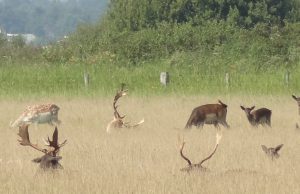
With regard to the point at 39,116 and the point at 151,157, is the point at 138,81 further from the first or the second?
the point at 151,157

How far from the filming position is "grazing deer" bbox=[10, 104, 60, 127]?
59.8 ft

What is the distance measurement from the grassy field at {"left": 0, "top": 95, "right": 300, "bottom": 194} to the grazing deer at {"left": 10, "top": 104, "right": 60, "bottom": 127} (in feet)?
0.67

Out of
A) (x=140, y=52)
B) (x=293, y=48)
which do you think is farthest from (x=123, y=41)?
(x=293, y=48)

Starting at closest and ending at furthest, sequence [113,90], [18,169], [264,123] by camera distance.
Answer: [18,169], [264,123], [113,90]

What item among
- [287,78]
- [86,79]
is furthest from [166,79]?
[287,78]

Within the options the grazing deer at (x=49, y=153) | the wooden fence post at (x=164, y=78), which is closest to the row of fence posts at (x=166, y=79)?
the wooden fence post at (x=164, y=78)

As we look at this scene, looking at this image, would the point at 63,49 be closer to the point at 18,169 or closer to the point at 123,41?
the point at 123,41

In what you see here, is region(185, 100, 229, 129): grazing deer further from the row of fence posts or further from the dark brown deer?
the row of fence posts

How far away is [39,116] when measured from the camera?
18.5 meters

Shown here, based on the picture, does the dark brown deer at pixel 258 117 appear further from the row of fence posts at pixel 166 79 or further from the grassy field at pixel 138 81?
the row of fence posts at pixel 166 79

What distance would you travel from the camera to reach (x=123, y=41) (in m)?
37.2

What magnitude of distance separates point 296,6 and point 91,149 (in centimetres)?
3678

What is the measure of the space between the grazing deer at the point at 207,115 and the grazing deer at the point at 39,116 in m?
3.54

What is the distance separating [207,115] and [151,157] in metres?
4.53
